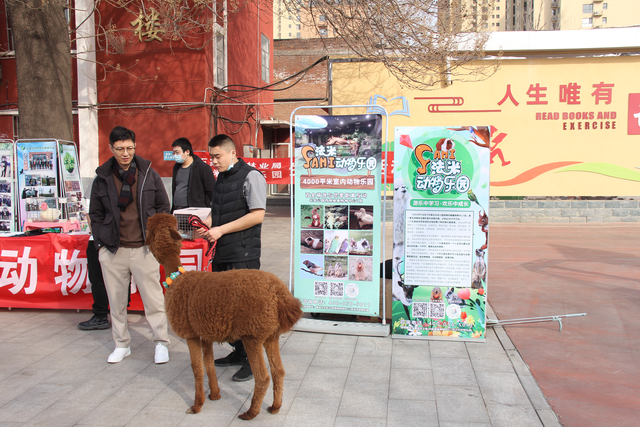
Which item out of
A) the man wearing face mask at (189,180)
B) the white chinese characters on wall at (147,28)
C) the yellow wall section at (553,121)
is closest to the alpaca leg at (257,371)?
the man wearing face mask at (189,180)

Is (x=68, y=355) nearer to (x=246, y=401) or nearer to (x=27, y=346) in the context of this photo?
(x=27, y=346)

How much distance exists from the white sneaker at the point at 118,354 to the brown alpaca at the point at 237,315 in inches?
50.4

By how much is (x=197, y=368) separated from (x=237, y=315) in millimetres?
562

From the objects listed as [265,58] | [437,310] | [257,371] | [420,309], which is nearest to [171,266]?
[257,371]

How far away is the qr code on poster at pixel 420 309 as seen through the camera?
4.61 m

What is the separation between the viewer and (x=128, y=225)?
4098 mm

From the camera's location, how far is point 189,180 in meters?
5.53

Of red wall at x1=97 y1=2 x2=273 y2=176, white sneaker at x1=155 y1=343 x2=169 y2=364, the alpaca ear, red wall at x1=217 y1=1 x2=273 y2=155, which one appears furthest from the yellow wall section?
the alpaca ear

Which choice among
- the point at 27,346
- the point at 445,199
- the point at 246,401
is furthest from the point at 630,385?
the point at 27,346

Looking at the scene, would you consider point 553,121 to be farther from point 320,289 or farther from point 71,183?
point 71,183

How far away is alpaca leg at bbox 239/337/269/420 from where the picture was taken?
3025mm

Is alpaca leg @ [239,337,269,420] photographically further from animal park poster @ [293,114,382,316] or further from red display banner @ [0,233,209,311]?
red display banner @ [0,233,209,311]

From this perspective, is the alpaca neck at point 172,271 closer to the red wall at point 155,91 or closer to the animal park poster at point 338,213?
the animal park poster at point 338,213

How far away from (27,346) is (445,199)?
4273 millimetres
